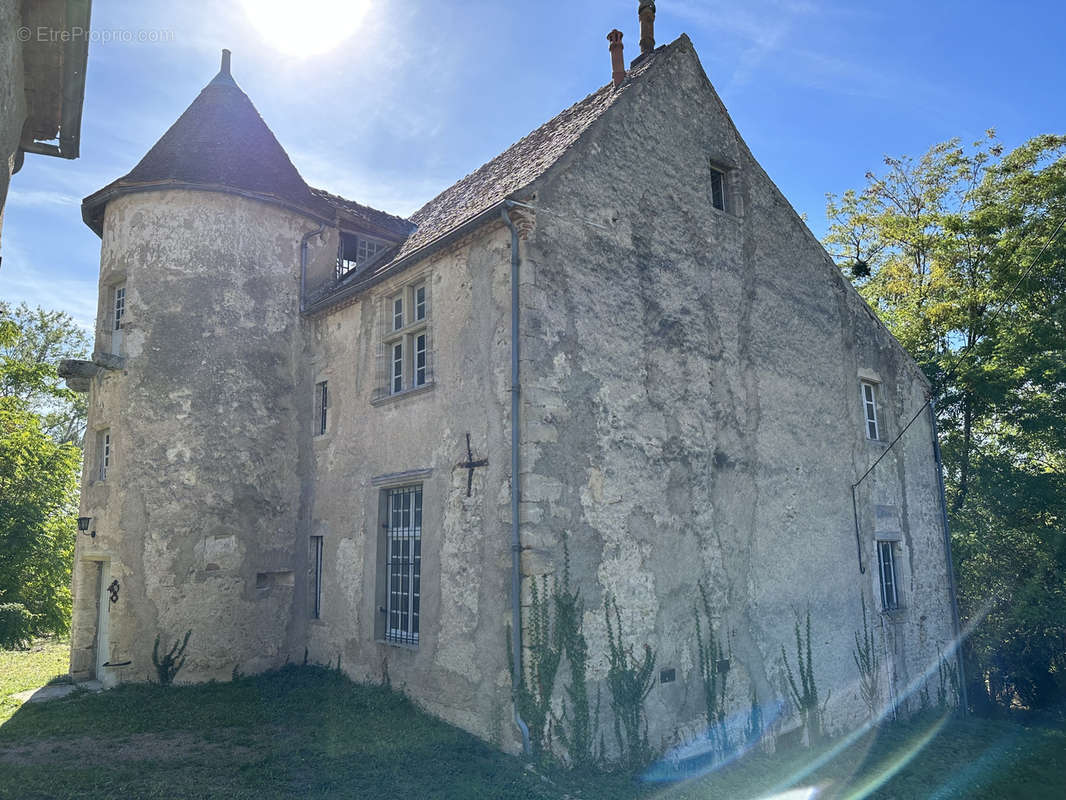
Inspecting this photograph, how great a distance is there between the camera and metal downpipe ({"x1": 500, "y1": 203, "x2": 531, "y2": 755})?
8102 mm

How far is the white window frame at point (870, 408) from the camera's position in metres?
13.8

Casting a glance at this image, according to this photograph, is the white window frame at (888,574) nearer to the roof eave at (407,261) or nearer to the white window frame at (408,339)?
the white window frame at (408,339)

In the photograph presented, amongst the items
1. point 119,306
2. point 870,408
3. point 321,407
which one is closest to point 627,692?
point 321,407

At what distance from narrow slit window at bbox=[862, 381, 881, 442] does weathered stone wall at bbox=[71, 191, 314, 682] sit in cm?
1024

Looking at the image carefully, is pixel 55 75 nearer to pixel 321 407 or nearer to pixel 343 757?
pixel 321 407

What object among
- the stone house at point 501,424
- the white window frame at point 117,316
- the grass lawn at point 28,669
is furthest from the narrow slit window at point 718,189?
the grass lawn at point 28,669

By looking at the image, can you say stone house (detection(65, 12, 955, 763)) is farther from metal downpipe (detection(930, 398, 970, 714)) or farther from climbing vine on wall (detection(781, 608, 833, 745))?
climbing vine on wall (detection(781, 608, 833, 745))

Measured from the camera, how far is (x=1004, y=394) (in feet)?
55.7

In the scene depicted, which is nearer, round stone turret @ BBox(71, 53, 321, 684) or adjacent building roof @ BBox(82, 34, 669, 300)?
adjacent building roof @ BBox(82, 34, 669, 300)

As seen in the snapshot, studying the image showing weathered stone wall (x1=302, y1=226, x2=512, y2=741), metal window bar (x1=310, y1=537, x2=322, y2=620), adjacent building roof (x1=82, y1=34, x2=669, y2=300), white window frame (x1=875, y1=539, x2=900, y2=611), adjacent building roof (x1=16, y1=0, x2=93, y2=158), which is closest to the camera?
adjacent building roof (x1=16, y1=0, x2=93, y2=158)

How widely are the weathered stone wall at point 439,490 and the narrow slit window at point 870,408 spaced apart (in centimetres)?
820

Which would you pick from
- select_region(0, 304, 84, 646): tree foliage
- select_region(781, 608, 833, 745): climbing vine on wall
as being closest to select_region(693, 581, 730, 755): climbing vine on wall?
select_region(781, 608, 833, 745): climbing vine on wall

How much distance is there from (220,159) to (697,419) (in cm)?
949

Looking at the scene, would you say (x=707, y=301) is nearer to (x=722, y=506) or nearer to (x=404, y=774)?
(x=722, y=506)
